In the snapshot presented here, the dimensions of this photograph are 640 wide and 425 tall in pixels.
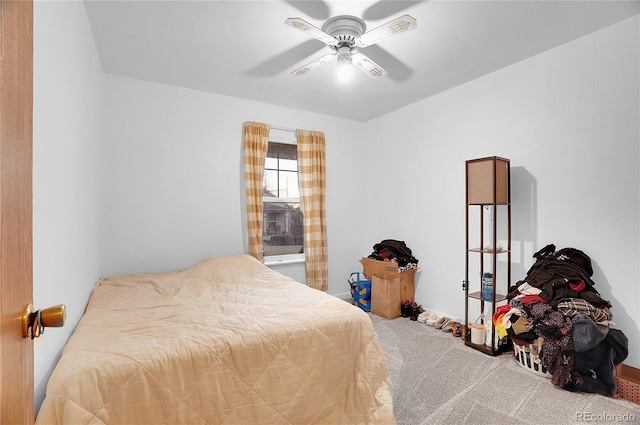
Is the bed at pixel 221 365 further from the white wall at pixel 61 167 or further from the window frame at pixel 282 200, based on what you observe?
the window frame at pixel 282 200

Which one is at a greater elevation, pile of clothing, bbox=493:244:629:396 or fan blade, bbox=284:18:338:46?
fan blade, bbox=284:18:338:46

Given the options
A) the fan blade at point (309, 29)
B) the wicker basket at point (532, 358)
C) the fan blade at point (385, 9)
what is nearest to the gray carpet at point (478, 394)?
the wicker basket at point (532, 358)

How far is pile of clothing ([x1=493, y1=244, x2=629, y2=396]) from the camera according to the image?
2002mm

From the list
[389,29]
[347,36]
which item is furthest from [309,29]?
[389,29]

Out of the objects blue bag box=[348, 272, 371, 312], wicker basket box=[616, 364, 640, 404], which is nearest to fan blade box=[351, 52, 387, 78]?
blue bag box=[348, 272, 371, 312]

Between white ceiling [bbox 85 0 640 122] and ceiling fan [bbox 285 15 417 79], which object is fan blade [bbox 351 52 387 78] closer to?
ceiling fan [bbox 285 15 417 79]

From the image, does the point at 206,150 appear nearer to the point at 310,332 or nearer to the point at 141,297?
the point at 141,297

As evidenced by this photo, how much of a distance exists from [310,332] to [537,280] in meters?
1.80

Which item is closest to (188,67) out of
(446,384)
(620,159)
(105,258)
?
(105,258)

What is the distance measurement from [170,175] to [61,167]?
178 cm

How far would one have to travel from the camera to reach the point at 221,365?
4.57 feet

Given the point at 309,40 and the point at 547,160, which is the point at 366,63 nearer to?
the point at 309,40

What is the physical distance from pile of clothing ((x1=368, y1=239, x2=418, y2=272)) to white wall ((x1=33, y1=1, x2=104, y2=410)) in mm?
2836

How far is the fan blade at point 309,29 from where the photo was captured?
1.78 m
